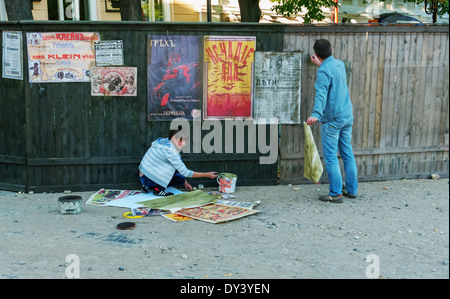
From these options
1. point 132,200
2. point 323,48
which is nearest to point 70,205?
point 132,200

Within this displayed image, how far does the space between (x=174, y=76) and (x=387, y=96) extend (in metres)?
3.10

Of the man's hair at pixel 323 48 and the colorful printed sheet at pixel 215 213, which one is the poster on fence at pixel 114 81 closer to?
the colorful printed sheet at pixel 215 213

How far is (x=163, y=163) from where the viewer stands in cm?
638

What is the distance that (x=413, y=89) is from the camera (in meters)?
7.25

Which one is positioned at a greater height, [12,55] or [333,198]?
[12,55]

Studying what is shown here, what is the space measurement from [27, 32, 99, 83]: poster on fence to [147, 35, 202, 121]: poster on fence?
82cm

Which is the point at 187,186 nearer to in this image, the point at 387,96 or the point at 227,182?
the point at 227,182

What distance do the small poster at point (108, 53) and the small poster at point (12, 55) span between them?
3.27 ft

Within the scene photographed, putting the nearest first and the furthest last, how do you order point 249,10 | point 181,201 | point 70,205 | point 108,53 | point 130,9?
point 70,205 < point 181,201 < point 108,53 < point 130,9 < point 249,10

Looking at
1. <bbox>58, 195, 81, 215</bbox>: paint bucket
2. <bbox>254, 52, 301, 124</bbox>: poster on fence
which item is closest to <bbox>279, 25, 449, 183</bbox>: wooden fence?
<bbox>254, 52, 301, 124</bbox>: poster on fence

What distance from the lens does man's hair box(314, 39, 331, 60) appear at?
6100 mm

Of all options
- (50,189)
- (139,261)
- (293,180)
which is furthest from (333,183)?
(50,189)

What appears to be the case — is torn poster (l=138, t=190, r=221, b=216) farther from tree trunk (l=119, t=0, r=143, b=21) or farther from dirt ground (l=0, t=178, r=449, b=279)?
tree trunk (l=119, t=0, r=143, b=21)

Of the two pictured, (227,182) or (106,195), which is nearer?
(106,195)
